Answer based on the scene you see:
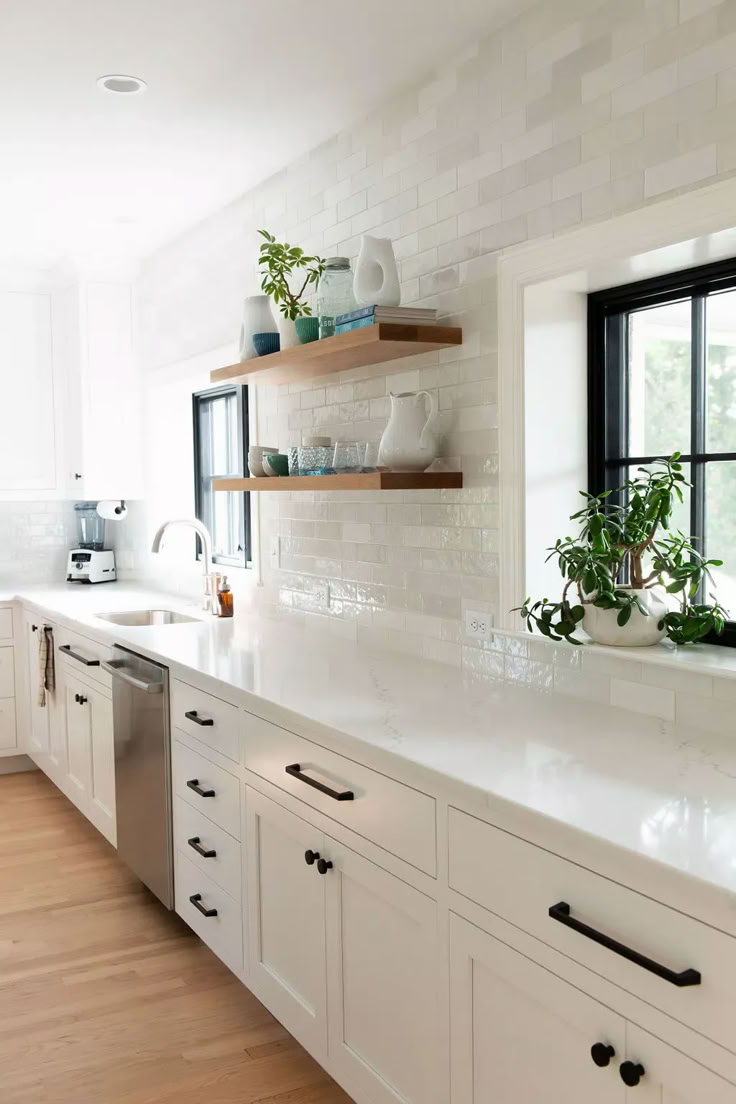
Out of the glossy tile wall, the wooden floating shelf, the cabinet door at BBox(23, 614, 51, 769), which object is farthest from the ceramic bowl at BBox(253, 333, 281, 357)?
the cabinet door at BBox(23, 614, 51, 769)

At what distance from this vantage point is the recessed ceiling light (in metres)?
2.81

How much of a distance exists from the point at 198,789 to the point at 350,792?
963 millimetres

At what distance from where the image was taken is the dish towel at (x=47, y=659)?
4.38 metres

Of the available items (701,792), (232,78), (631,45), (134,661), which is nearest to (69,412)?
(134,661)

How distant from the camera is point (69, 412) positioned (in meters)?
5.33

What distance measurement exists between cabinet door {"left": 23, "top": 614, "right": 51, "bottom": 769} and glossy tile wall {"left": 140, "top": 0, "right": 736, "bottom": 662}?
1494 millimetres

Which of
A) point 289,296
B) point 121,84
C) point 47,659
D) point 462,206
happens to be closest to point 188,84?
point 121,84

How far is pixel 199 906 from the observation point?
288cm

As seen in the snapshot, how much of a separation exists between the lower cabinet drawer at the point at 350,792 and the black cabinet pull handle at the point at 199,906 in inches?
22.6

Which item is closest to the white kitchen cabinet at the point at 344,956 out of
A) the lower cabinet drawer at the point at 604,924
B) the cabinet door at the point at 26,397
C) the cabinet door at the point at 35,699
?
the lower cabinet drawer at the point at 604,924

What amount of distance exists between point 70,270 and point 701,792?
4511 millimetres

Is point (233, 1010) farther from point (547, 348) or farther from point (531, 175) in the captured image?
point (531, 175)

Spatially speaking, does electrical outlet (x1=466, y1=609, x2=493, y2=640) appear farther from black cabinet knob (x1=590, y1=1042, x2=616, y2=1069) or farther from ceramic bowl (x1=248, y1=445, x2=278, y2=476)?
black cabinet knob (x1=590, y1=1042, x2=616, y2=1069)

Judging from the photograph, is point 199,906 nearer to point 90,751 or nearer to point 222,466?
point 90,751
